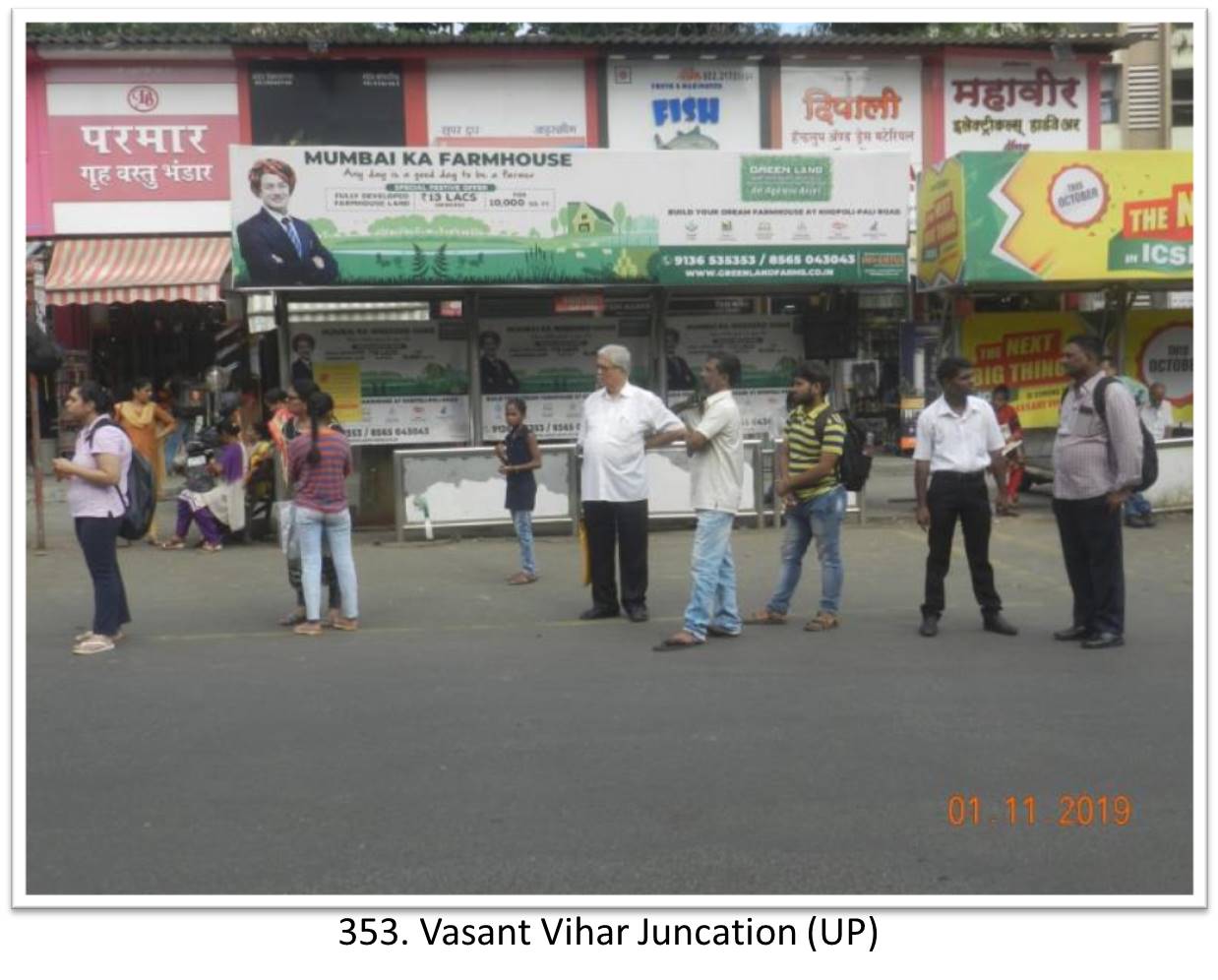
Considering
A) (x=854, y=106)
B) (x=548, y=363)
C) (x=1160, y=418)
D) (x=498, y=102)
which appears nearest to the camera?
(x=548, y=363)

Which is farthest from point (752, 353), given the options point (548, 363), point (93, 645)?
point (93, 645)

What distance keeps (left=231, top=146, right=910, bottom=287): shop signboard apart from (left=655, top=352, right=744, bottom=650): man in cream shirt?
5.29m

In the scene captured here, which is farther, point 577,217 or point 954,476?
point 577,217

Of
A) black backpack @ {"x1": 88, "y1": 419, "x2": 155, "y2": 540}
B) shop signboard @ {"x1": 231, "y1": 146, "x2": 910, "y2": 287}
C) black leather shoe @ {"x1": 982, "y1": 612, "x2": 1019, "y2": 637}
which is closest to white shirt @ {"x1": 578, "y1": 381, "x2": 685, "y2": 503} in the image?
black leather shoe @ {"x1": 982, "y1": 612, "x2": 1019, "y2": 637}

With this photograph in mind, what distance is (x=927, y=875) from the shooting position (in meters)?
4.57

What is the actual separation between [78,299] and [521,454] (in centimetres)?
1101

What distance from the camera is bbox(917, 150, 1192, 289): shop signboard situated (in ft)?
46.5

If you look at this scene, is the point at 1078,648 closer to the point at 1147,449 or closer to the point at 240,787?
the point at 1147,449

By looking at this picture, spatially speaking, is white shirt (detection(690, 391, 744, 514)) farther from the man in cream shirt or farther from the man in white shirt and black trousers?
the man in white shirt and black trousers

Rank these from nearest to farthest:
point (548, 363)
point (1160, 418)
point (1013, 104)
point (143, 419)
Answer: point (143, 419) < point (548, 363) < point (1160, 418) < point (1013, 104)

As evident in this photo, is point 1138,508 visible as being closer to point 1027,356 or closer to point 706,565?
point 1027,356

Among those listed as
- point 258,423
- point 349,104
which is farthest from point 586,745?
point 349,104
